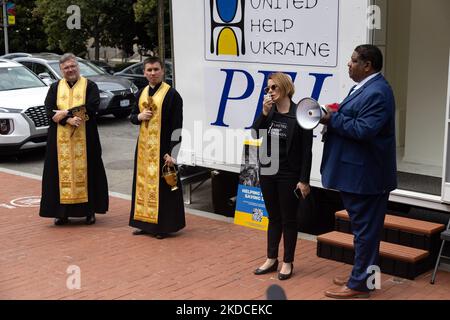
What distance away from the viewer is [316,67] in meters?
6.67

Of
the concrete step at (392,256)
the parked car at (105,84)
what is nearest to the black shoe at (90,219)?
the concrete step at (392,256)

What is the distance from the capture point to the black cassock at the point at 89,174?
24.6 feet

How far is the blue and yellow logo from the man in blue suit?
252 centimetres

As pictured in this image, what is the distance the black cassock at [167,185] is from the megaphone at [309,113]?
6.99 feet

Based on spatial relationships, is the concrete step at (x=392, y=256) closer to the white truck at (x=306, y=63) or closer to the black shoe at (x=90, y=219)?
the white truck at (x=306, y=63)

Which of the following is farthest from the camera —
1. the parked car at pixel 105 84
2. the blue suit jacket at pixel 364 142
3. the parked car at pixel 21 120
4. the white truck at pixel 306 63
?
the parked car at pixel 105 84

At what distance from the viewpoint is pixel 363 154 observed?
4.98 metres

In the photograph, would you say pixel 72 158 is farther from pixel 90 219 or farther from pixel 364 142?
pixel 364 142

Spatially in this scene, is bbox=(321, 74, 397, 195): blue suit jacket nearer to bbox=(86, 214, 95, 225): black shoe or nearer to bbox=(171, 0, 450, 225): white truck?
bbox=(171, 0, 450, 225): white truck

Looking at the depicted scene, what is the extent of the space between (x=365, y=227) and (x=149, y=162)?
278 cm

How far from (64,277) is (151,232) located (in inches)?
55.7

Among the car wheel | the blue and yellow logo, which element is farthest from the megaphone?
the car wheel
